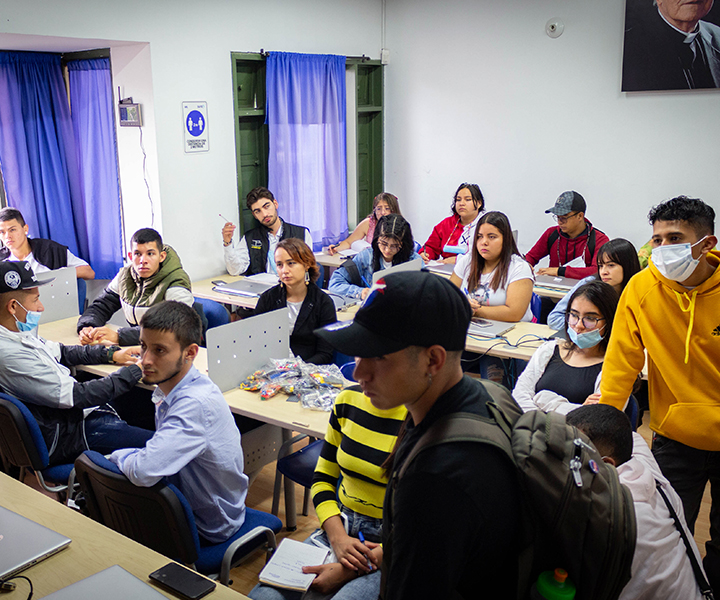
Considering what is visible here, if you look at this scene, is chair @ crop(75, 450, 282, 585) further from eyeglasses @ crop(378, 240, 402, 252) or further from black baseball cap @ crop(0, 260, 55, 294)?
eyeglasses @ crop(378, 240, 402, 252)

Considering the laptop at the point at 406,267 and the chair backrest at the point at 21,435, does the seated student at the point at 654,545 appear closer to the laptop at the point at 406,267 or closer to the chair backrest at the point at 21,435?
the chair backrest at the point at 21,435

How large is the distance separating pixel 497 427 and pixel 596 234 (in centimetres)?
430

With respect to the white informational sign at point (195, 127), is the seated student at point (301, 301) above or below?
below

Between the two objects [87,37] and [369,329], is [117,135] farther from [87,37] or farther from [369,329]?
[369,329]

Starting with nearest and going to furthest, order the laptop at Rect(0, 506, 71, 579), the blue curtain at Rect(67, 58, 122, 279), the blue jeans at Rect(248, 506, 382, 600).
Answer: the laptop at Rect(0, 506, 71, 579) → the blue jeans at Rect(248, 506, 382, 600) → the blue curtain at Rect(67, 58, 122, 279)

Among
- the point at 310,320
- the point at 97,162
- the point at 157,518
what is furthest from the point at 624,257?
the point at 97,162

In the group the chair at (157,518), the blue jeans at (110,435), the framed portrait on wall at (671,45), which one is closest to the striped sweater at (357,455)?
the chair at (157,518)

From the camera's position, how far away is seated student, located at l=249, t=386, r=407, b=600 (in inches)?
69.2

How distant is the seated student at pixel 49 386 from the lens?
8.83 feet

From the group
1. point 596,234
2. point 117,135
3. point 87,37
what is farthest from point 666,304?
point 117,135

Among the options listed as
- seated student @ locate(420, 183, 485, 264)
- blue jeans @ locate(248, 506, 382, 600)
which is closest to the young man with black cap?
blue jeans @ locate(248, 506, 382, 600)

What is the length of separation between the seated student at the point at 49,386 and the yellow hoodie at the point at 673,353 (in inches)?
79.9

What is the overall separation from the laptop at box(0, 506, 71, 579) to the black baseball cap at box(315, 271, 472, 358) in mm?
999

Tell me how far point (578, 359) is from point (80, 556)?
81.9 inches
